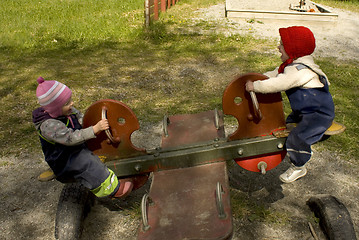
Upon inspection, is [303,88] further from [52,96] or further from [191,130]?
[52,96]

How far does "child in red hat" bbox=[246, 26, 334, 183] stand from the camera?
8.29 ft

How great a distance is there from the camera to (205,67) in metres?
6.55

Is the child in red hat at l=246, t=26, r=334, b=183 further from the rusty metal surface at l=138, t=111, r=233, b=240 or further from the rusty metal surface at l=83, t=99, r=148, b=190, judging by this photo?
the rusty metal surface at l=83, t=99, r=148, b=190

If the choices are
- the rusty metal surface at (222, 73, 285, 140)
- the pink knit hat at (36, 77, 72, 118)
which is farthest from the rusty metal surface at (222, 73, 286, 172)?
the pink knit hat at (36, 77, 72, 118)

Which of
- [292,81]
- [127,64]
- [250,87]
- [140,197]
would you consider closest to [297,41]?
[292,81]

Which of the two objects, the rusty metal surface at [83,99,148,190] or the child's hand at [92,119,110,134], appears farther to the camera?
the rusty metal surface at [83,99,148,190]

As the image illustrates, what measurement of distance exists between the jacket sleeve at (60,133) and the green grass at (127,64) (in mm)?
1939

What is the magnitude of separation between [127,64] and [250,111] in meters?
4.53

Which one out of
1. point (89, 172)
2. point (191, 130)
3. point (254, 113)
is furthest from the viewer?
point (191, 130)

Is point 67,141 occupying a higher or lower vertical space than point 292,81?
lower

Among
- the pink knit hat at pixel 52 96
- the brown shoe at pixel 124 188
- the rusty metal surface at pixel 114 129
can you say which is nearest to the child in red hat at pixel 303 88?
the rusty metal surface at pixel 114 129

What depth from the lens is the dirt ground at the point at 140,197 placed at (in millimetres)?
2934

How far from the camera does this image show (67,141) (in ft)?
8.04

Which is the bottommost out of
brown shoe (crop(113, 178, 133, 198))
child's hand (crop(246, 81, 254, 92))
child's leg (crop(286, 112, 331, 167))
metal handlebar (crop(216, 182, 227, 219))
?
brown shoe (crop(113, 178, 133, 198))
